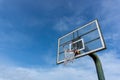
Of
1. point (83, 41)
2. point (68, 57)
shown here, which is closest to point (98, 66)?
point (83, 41)

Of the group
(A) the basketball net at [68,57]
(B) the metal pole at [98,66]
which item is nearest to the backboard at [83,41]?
(A) the basketball net at [68,57]

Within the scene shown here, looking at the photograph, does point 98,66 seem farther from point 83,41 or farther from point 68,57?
point 68,57

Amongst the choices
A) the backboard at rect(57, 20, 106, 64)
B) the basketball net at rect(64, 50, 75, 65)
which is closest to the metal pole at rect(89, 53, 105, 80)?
the backboard at rect(57, 20, 106, 64)

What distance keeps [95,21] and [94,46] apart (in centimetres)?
186

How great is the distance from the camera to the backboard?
8.77 metres

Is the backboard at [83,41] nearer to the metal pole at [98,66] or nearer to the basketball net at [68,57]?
the basketball net at [68,57]

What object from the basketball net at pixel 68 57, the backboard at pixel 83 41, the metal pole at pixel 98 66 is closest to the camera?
the metal pole at pixel 98 66

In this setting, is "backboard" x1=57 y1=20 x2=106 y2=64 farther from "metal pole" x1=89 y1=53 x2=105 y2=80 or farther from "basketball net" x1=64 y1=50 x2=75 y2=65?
"metal pole" x1=89 y1=53 x2=105 y2=80

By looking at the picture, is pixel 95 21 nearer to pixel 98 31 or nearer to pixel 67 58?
pixel 98 31

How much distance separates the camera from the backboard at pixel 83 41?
8773 mm

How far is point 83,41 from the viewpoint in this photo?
31.6ft

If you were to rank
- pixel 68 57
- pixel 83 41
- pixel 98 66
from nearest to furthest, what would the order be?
pixel 98 66 → pixel 83 41 → pixel 68 57

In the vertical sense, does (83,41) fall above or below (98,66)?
above

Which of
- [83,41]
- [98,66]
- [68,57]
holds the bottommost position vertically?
[98,66]
